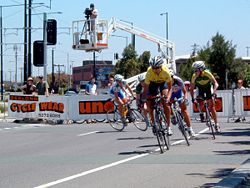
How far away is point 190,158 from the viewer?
37.7 feet

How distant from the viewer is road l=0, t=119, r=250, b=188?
9266 millimetres

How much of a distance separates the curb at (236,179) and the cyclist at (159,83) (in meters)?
3.36

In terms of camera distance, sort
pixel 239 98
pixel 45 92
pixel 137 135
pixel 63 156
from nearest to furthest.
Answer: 1. pixel 63 156
2. pixel 137 135
3. pixel 239 98
4. pixel 45 92

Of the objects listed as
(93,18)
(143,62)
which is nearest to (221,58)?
(143,62)

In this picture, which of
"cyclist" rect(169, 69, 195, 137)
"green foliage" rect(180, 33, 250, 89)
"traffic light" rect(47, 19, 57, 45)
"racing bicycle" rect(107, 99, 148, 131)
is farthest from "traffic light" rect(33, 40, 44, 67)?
"green foliage" rect(180, 33, 250, 89)

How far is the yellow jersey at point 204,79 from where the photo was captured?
50.6ft

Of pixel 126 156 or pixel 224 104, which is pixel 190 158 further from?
pixel 224 104

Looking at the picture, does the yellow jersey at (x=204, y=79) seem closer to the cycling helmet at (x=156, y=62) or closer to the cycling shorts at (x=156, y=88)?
the cycling shorts at (x=156, y=88)

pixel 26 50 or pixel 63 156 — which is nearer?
pixel 63 156

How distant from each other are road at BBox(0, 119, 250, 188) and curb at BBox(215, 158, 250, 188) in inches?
11.0

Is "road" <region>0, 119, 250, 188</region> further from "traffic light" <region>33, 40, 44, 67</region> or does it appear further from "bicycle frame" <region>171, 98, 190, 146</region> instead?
"traffic light" <region>33, 40, 44, 67</region>

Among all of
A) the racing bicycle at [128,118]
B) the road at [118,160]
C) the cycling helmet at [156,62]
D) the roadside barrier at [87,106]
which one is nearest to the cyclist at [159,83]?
the cycling helmet at [156,62]

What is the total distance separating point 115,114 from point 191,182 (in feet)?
34.5

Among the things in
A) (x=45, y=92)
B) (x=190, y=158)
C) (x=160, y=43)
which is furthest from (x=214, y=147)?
(x=160, y=43)
